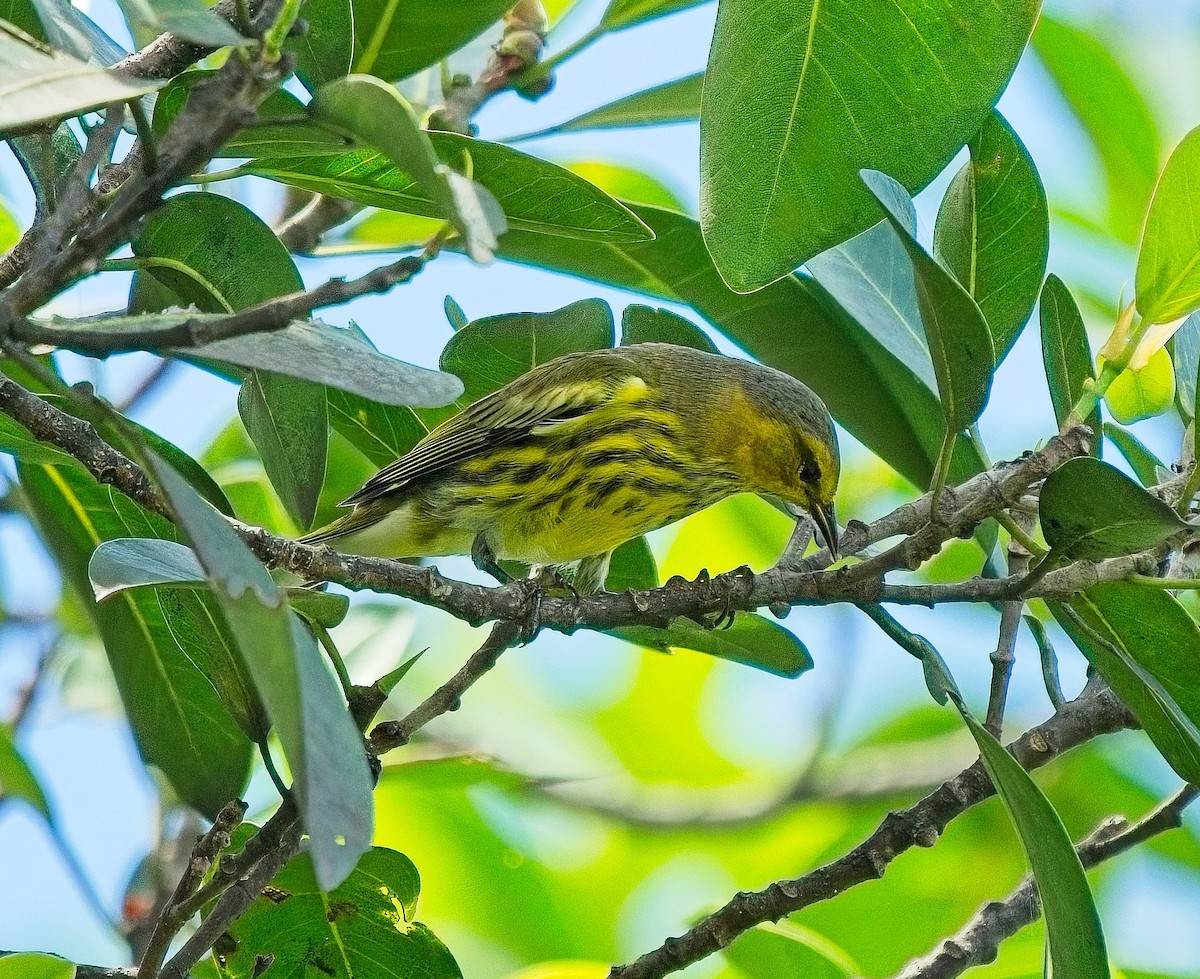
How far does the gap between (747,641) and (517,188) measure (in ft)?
2.99

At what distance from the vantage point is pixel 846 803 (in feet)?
11.3

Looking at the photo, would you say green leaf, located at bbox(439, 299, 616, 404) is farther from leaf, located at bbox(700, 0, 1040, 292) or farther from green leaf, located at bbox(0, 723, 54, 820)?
green leaf, located at bbox(0, 723, 54, 820)

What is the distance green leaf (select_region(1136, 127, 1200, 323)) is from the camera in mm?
1790

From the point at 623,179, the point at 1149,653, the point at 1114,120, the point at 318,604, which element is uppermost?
the point at 1114,120

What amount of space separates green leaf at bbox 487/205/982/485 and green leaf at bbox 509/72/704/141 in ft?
1.62

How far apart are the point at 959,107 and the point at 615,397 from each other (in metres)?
1.90

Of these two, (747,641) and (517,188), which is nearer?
(517,188)

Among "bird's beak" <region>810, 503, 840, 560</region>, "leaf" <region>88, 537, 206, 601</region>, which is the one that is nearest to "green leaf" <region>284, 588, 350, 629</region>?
"leaf" <region>88, 537, 206, 601</region>

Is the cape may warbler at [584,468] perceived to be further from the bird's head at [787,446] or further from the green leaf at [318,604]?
the green leaf at [318,604]

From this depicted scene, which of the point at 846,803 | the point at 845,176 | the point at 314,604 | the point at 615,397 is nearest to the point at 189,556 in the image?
the point at 314,604

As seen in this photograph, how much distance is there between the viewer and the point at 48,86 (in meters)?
1.09

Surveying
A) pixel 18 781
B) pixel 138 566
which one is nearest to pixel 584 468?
pixel 18 781

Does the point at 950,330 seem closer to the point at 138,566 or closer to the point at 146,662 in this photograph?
the point at 138,566

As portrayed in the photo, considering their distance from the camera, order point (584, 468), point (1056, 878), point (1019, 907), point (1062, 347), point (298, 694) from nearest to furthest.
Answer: point (298, 694), point (1056, 878), point (1062, 347), point (1019, 907), point (584, 468)
